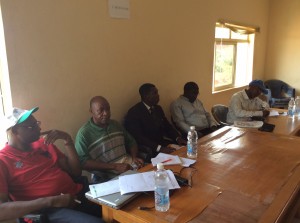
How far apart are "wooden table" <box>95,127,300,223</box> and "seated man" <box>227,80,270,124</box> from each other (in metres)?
1.14

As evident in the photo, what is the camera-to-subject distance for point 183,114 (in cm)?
331

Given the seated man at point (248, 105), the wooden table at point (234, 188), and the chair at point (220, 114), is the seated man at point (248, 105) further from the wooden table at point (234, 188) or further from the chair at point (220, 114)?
the wooden table at point (234, 188)

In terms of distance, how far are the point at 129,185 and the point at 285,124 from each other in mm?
2264

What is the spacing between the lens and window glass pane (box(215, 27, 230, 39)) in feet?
14.9

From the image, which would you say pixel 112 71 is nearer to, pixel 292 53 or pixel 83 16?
pixel 83 16

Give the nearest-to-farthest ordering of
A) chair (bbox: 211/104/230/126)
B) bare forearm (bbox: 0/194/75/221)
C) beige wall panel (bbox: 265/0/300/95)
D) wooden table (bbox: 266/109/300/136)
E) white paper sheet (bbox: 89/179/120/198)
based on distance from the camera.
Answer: white paper sheet (bbox: 89/179/120/198) → bare forearm (bbox: 0/194/75/221) → wooden table (bbox: 266/109/300/136) → chair (bbox: 211/104/230/126) → beige wall panel (bbox: 265/0/300/95)


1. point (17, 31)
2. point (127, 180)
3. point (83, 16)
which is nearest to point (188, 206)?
point (127, 180)

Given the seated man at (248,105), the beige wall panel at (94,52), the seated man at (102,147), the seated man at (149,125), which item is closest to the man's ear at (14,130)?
the beige wall panel at (94,52)

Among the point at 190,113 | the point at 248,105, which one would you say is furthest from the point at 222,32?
the point at 190,113

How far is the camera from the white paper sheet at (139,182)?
1378 millimetres

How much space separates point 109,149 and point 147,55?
1277mm

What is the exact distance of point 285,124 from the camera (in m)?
3.01

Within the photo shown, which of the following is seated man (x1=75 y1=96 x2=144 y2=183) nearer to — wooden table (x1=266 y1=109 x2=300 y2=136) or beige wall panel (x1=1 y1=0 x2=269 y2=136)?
beige wall panel (x1=1 y1=0 x2=269 y2=136)

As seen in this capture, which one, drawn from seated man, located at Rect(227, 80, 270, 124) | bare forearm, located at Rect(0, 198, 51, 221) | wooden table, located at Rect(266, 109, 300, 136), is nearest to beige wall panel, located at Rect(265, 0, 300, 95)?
seated man, located at Rect(227, 80, 270, 124)
